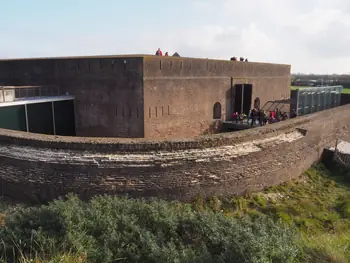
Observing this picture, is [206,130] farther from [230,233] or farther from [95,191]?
[230,233]

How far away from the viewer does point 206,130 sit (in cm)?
1473

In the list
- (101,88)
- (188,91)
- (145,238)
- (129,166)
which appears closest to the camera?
(145,238)

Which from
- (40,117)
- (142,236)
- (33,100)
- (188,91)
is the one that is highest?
(188,91)

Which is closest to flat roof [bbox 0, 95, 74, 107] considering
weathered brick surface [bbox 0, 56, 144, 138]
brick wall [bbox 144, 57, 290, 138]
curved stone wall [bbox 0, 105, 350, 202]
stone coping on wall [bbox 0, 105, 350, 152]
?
weathered brick surface [bbox 0, 56, 144, 138]

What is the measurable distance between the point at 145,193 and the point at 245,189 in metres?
2.84

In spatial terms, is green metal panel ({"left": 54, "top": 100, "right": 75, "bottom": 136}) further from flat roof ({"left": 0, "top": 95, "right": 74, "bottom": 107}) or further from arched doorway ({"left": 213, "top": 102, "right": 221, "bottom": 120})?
arched doorway ({"left": 213, "top": 102, "right": 221, "bottom": 120})

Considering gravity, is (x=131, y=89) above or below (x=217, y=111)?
above

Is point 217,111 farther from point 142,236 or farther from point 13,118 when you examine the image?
point 142,236

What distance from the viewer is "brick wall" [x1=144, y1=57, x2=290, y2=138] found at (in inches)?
462

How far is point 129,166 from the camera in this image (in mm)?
7316

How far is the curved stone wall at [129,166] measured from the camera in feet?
24.0

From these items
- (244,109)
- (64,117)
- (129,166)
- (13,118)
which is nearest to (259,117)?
(244,109)

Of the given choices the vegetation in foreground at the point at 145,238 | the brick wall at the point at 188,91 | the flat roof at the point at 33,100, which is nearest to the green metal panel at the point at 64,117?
the flat roof at the point at 33,100

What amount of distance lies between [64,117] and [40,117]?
1.11 m
